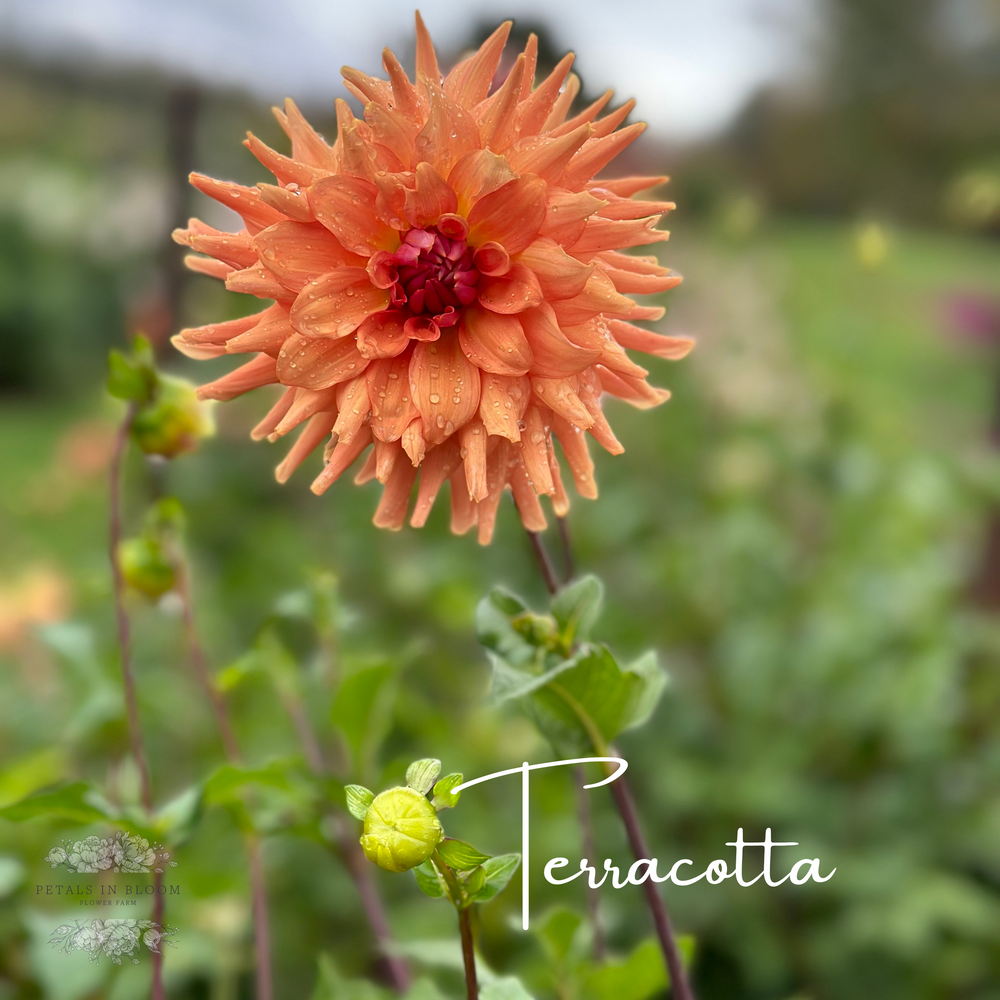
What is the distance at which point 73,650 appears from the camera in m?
0.73

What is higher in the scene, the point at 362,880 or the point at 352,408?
the point at 352,408

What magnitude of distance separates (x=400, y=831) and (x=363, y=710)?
0.96 ft

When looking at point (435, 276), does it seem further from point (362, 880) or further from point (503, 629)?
point (362, 880)

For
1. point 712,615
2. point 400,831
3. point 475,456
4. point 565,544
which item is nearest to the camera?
point 400,831

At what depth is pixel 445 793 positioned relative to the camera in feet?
1.20

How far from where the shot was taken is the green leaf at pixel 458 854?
1.19 ft

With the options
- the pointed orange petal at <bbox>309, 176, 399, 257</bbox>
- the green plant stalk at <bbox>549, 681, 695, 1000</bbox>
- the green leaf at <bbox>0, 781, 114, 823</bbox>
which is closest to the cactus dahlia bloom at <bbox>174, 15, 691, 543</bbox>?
the pointed orange petal at <bbox>309, 176, 399, 257</bbox>

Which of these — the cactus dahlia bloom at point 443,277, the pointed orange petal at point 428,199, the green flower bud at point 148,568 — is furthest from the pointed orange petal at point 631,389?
the green flower bud at point 148,568

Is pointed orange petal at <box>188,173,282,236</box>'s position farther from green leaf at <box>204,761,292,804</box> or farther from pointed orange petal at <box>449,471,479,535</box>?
green leaf at <box>204,761,292,804</box>

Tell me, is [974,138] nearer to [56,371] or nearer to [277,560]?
[277,560]

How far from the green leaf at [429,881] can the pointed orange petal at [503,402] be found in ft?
0.64

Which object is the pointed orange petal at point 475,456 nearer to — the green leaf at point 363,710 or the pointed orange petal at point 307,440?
the pointed orange petal at point 307,440

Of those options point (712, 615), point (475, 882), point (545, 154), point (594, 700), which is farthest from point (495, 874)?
point (712, 615)

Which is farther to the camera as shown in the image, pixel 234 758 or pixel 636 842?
pixel 234 758
